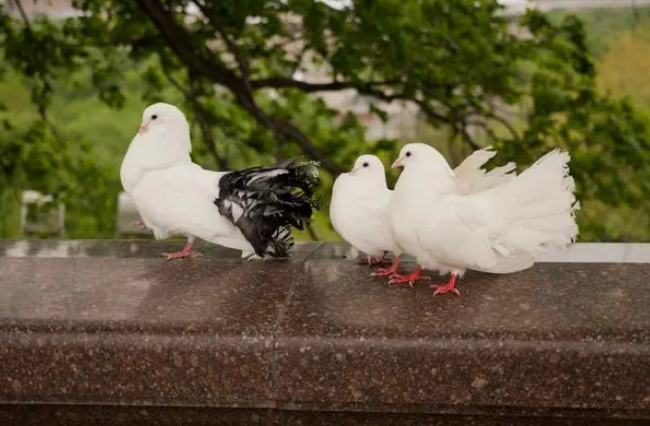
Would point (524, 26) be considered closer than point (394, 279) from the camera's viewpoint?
No

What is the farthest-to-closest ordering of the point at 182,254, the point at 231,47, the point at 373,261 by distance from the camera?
the point at 231,47 < the point at 182,254 < the point at 373,261

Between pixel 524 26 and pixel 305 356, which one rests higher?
pixel 524 26

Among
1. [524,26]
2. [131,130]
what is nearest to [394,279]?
[524,26]

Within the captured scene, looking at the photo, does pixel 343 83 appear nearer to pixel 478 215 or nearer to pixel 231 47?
pixel 231 47

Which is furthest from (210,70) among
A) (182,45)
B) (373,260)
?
(373,260)

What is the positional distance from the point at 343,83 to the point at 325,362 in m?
4.01

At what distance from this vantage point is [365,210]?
271 centimetres

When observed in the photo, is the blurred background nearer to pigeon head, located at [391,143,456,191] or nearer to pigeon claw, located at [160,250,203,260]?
pigeon claw, located at [160,250,203,260]

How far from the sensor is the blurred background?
539 centimetres

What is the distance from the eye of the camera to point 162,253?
10.2 ft

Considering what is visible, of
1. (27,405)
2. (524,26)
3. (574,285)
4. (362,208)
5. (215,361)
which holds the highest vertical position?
(524,26)

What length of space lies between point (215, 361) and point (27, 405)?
23.9 inches

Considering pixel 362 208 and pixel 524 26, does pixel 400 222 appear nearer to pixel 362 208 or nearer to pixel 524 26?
pixel 362 208

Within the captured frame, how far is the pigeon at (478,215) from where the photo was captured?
2.42 meters
